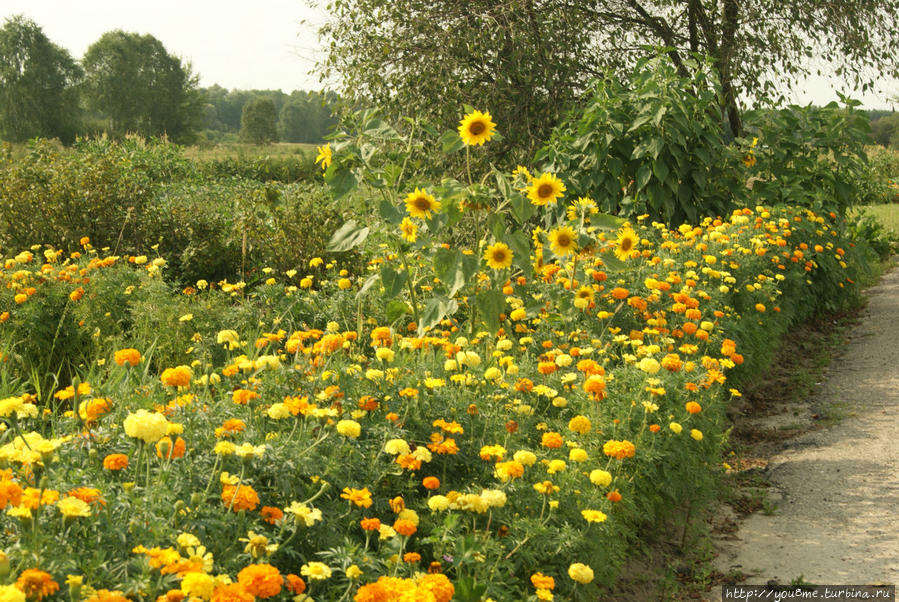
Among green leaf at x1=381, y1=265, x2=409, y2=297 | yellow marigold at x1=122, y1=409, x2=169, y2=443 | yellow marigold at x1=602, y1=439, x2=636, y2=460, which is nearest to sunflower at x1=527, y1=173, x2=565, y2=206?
green leaf at x1=381, y1=265, x2=409, y2=297

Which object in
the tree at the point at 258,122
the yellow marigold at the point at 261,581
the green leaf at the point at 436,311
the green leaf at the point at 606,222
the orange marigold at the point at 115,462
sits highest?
the tree at the point at 258,122

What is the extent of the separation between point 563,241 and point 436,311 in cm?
66

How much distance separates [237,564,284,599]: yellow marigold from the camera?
1.31 metres

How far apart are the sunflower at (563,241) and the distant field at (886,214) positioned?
750 cm

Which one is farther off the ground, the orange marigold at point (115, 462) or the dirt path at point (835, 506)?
the orange marigold at point (115, 462)

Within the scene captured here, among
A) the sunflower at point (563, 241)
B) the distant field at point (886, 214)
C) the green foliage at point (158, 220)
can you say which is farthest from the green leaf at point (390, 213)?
the distant field at point (886, 214)

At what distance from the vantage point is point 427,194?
10.3 ft

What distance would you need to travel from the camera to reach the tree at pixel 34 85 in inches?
1575

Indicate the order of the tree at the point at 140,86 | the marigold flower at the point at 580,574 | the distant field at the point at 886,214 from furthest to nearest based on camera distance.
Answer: the tree at the point at 140,86 → the distant field at the point at 886,214 → the marigold flower at the point at 580,574

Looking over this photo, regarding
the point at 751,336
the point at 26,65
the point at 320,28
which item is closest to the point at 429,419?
the point at 751,336

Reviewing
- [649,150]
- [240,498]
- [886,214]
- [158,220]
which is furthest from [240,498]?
[886,214]

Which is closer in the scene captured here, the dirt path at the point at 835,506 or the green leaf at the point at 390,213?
the dirt path at the point at 835,506

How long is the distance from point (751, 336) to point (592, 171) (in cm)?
212

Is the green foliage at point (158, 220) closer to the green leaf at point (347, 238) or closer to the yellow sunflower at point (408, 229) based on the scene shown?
the green leaf at point (347, 238)
